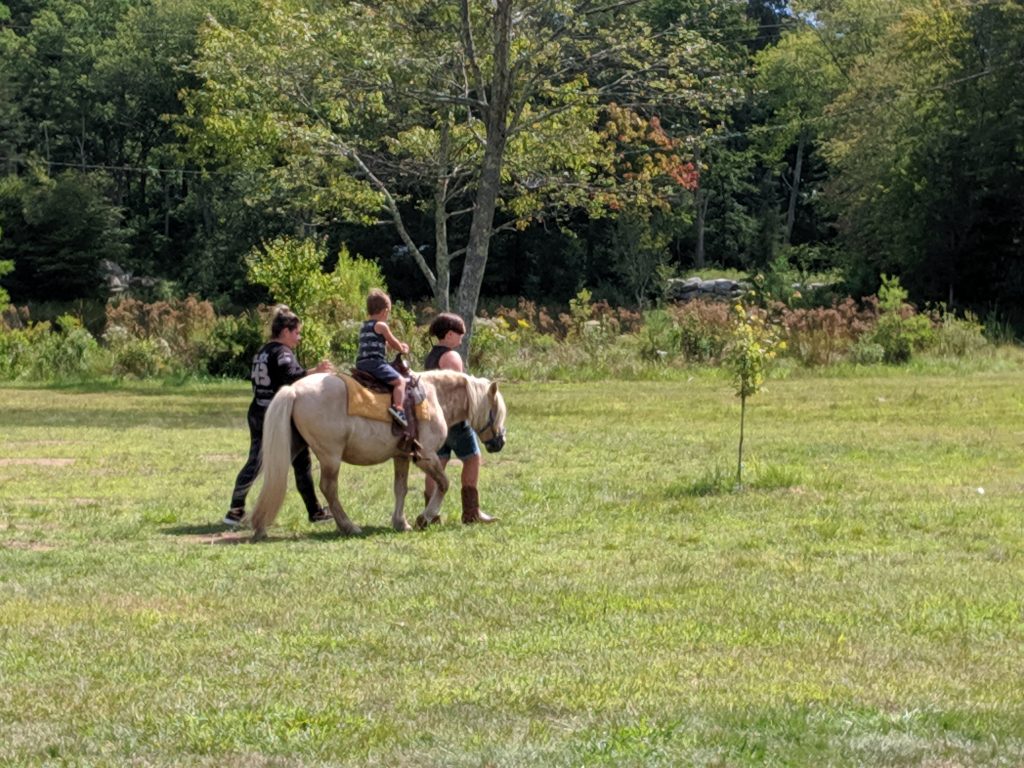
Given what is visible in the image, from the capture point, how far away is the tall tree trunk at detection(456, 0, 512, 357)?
949 inches

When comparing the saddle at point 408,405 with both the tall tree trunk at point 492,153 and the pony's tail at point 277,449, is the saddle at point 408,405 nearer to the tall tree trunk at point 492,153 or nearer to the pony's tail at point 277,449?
the pony's tail at point 277,449

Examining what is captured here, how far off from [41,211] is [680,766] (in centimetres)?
6936

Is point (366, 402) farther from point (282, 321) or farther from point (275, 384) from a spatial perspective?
point (282, 321)

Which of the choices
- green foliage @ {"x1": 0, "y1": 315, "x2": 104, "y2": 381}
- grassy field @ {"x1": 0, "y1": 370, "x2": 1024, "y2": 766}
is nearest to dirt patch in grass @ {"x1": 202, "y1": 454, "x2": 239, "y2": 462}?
grassy field @ {"x1": 0, "y1": 370, "x2": 1024, "y2": 766}

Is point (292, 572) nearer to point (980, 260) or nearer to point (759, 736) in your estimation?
point (759, 736)

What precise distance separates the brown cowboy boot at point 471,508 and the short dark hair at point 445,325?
139cm

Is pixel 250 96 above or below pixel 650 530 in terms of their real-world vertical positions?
above

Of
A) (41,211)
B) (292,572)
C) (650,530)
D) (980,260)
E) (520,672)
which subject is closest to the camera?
(520,672)

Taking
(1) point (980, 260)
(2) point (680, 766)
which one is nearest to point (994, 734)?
(2) point (680, 766)

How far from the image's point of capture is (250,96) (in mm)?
30281

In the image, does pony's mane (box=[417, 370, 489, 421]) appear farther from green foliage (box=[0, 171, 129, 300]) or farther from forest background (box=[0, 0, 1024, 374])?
green foliage (box=[0, 171, 129, 300])

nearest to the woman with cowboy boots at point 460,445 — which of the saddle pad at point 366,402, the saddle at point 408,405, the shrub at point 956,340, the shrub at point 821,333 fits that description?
the saddle at point 408,405

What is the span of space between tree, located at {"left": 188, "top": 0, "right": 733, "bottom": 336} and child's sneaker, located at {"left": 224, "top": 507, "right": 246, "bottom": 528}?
1246cm

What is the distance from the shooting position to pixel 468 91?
2627 cm
